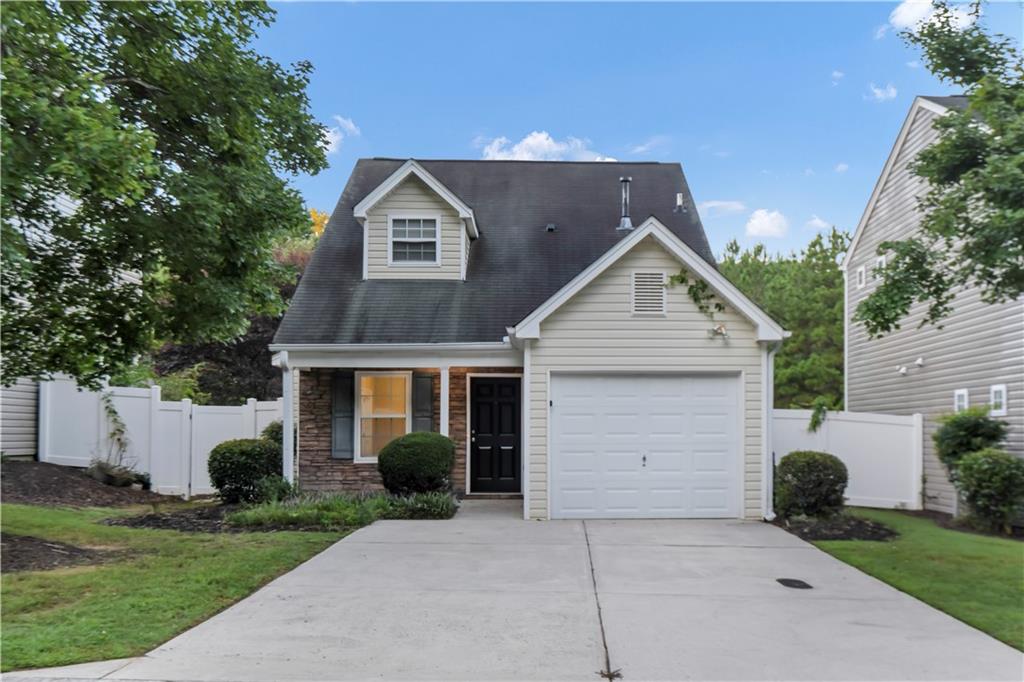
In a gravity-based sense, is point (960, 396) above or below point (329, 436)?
above

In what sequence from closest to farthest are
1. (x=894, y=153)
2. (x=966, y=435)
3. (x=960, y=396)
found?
1. (x=966, y=435)
2. (x=960, y=396)
3. (x=894, y=153)

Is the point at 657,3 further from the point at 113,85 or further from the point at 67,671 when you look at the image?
the point at 67,671

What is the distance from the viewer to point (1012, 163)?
5.84 m

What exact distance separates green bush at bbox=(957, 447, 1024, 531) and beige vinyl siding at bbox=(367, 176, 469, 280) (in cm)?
962

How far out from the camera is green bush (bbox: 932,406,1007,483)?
1101cm

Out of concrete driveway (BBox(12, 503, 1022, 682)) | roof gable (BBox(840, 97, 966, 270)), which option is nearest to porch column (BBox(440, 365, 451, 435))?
concrete driveway (BBox(12, 503, 1022, 682))

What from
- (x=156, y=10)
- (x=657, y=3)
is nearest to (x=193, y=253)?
(x=156, y=10)

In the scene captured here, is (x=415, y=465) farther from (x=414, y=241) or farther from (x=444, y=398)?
(x=414, y=241)

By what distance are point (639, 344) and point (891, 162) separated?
889cm

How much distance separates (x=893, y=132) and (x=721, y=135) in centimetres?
583

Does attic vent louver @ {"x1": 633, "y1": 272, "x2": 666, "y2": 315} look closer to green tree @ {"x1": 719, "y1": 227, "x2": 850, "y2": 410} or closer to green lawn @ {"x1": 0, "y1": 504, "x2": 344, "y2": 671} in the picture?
green lawn @ {"x1": 0, "y1": 504, "x2": 344, "y2": 671}

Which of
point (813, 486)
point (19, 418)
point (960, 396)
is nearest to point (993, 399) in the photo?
point (960, 396)

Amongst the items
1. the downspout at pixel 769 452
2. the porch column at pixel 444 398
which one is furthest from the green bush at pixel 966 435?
the porch column at pixel 444 398

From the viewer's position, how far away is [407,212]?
13.8 metres
